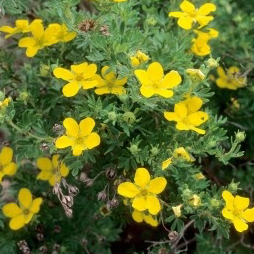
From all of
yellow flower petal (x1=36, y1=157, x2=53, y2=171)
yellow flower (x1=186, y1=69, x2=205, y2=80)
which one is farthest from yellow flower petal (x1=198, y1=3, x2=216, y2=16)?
yellow flower petal (x1=36, y1=157, x2=53, y2=171)

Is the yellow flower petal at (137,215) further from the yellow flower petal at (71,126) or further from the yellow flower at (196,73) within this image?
the yellow flower at (196,73)

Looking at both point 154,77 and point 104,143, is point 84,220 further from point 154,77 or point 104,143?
point 154,77

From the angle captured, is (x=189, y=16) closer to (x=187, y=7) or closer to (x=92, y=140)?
(x=187, y=7)

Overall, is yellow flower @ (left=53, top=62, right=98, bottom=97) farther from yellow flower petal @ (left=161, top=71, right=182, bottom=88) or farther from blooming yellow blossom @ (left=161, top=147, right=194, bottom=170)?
blooming yellow blossom @ (left=161, top=147, right=194, bottom=170)

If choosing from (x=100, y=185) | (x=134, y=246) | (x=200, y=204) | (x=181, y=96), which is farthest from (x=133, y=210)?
(x=134, y=246)

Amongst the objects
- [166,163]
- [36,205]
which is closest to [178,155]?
[166,163]

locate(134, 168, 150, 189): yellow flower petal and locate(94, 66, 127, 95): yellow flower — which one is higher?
locate(94, 66, 127, 95): yellow flower

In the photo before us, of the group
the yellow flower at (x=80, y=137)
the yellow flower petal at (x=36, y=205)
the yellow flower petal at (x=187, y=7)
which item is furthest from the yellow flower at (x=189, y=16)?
the yellow flower petal at (x=36, y=205)

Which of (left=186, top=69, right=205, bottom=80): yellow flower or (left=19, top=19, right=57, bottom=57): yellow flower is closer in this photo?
(left=186, top=69, right=205, bottom=80): yellow flower
